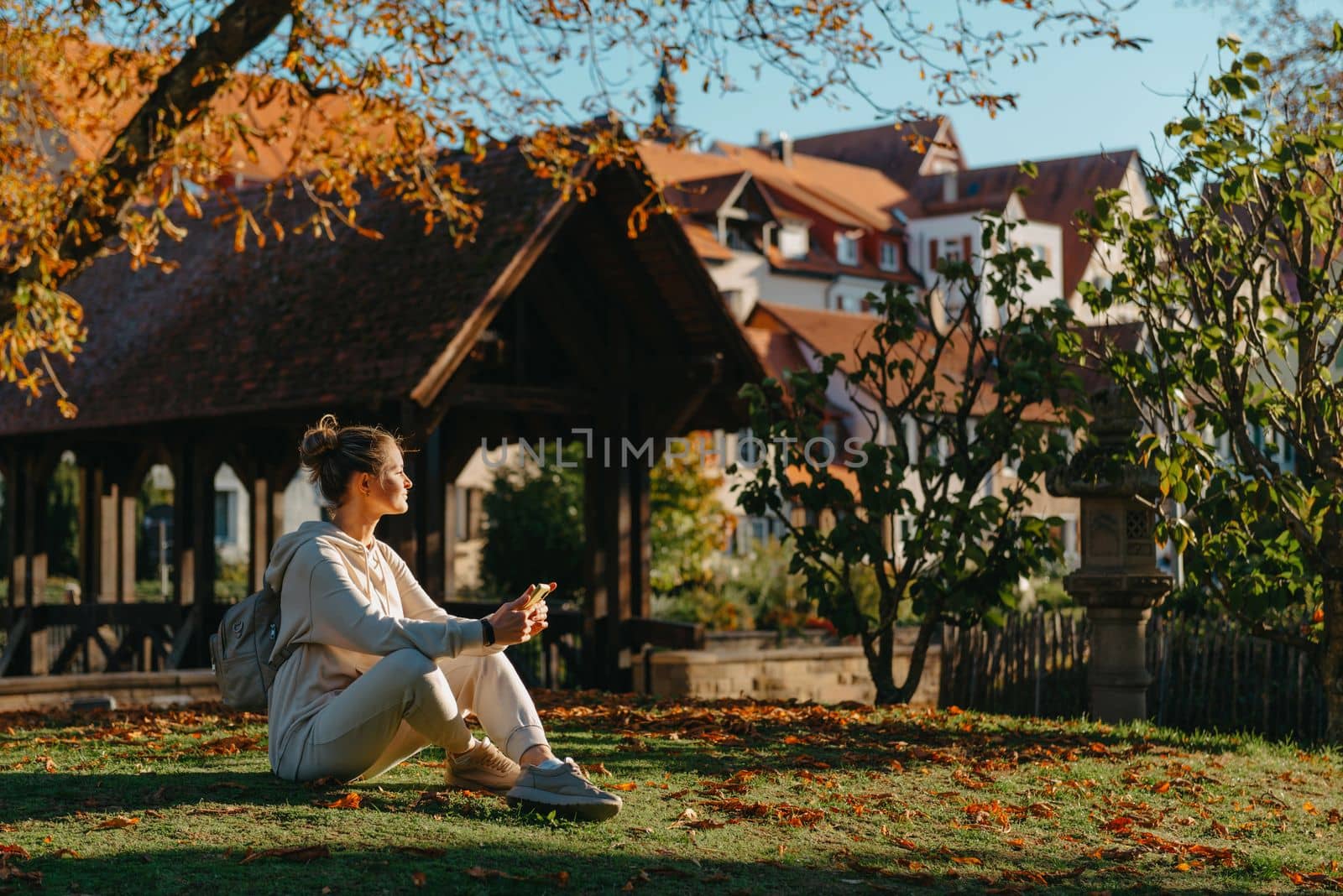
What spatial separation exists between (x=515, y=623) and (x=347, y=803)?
1.05 m

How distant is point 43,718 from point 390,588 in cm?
551

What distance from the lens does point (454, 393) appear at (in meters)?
14.6

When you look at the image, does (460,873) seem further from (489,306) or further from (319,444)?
(489,306)

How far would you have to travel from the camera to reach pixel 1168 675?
1436 centimetres

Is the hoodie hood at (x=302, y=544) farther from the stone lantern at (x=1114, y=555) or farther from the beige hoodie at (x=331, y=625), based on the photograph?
the stone lantern at (x=1114, y=555)

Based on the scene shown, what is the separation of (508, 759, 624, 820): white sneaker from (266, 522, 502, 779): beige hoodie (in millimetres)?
503

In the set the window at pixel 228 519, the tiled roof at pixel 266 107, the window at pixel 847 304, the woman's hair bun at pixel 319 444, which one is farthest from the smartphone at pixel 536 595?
the window at pixel 847 304

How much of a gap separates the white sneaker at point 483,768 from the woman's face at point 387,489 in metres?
0.99

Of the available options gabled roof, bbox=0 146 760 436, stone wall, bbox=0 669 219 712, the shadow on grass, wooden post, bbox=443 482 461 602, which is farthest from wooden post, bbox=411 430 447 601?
the shadow on grass

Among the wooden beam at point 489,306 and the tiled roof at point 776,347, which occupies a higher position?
the tiled roof at point 776,347

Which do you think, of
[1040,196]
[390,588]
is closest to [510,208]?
[390,588]

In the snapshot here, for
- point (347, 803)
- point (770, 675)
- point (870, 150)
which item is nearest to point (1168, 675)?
point (770, 675)

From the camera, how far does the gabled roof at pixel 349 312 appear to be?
Result: 1470cm

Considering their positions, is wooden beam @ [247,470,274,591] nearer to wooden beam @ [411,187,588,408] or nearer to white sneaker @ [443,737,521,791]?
wooden beam @ [411,187,588,408]
